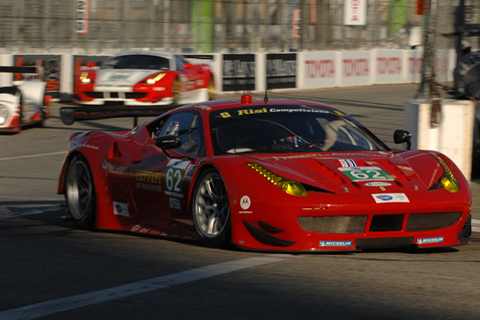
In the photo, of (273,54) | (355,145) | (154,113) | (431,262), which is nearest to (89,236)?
(154,113)

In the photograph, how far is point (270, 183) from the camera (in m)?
6.09

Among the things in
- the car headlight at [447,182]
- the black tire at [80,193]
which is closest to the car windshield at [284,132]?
the car headlight at [447,182]

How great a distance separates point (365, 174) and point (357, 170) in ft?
0.27

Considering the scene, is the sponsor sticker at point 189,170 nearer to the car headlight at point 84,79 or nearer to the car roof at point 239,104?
the car roof at point 239,104

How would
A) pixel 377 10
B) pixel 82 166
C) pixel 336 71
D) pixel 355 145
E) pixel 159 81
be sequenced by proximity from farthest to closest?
pixel 377 10
pixel 336 71
pixel 159 81
pixel 82 166
pixel 355 145

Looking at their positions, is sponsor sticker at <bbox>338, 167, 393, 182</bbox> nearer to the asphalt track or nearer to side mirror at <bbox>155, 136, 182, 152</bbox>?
the asphalt track

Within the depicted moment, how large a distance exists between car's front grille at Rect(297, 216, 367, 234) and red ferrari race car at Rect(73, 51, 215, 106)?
13152 millimetres

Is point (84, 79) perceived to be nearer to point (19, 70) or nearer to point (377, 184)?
point (19, 70)

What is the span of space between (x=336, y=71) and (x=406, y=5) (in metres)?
11.9

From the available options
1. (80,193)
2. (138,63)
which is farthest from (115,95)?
(80,193)

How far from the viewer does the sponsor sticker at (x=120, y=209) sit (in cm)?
767

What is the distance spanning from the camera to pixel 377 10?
135 ft

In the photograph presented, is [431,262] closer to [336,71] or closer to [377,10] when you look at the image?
[336,71]

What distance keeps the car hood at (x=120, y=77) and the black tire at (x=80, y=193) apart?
10885mm
